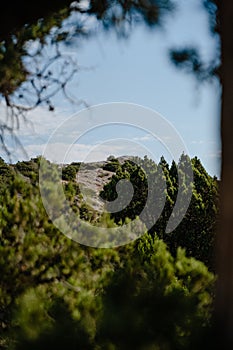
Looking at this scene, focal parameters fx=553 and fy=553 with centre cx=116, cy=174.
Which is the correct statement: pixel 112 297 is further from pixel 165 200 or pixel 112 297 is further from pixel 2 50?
pixel 165 200

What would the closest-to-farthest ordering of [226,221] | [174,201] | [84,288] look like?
[226,221] < [84,288] < [174,201]

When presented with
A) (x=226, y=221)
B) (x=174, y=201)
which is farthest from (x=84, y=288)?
(x=174, y=201)

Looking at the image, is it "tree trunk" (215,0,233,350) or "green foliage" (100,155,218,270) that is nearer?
"tree trunk" (215,0,233,350)

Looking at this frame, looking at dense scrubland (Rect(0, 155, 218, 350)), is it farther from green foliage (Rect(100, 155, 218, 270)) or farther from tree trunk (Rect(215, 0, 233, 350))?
green foliage (Rect(100, 155, 218, 270))

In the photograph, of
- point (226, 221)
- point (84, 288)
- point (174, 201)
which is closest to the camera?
point (226, 221)

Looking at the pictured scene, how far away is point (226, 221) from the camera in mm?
2074

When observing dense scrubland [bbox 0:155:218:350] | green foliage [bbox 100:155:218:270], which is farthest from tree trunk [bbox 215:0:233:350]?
green foliage [bbox 100:155:218:270]

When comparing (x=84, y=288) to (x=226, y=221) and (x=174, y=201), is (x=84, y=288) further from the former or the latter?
(x=174, y=201)

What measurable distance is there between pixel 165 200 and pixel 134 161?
203cm

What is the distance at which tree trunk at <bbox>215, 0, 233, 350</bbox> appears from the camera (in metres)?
2.03

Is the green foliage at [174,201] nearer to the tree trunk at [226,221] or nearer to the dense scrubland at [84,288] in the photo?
the dense scrubland at [84,288]

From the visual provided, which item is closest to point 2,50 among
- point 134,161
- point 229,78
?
point 229,78

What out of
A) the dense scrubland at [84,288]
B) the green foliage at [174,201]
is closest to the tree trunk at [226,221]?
the dense scrubland at [84,288]

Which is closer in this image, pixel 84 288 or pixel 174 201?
pixel 84 288
